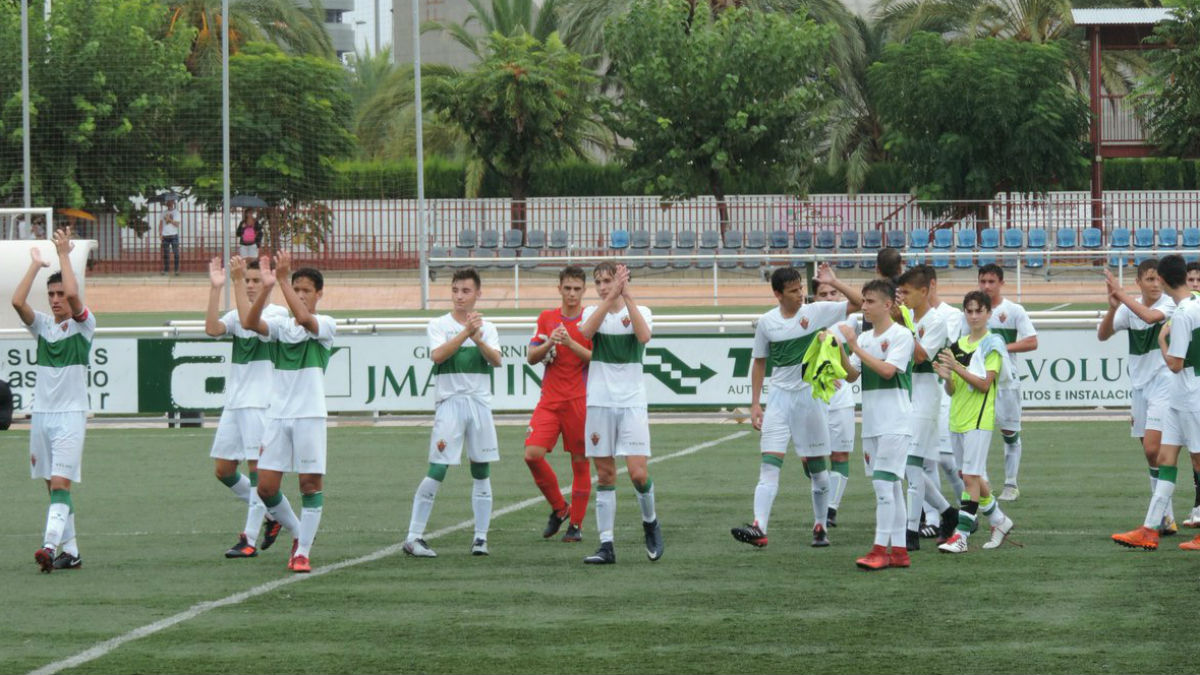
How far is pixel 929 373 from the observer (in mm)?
10570

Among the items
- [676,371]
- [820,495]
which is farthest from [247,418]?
[676,371]

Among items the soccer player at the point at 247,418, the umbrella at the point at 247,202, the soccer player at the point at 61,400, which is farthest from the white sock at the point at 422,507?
the umbrella at the point at 247,202

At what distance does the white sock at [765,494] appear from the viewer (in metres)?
10.7

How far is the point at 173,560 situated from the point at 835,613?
172 inches

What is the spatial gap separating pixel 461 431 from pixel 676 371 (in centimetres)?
882

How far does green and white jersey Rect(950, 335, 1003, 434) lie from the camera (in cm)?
1066

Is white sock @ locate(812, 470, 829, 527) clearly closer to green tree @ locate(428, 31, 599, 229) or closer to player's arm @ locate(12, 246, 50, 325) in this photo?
player's arm @ locate(12, 246, 50, 325)

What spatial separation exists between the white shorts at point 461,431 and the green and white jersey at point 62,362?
219 cm

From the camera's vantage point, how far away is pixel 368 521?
12.5m

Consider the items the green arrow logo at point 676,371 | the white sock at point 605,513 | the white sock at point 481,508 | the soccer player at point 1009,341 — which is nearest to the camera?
the white sock at point 605,513

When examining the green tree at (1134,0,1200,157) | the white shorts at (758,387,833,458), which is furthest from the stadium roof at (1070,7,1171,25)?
the white shorts at (758,387,833,458)

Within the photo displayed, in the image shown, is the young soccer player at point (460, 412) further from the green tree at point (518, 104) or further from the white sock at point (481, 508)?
the green tree at point (518, 104)

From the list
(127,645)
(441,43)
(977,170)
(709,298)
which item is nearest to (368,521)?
(127,645)

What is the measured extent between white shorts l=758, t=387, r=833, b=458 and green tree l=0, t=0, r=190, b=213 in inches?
1025
